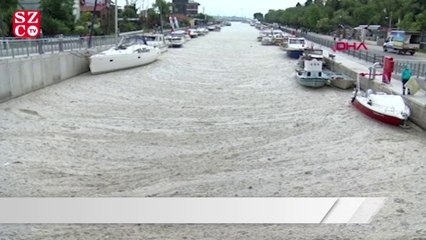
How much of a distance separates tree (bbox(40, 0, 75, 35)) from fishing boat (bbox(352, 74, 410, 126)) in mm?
37267

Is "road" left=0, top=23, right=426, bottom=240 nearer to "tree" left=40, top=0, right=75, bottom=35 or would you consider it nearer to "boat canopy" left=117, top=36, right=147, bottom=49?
"boat canopy" left=117, top=36, right=147, bottom=49

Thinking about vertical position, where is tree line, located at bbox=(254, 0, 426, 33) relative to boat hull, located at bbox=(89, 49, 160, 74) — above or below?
above

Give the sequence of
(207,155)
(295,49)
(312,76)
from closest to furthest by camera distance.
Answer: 1. (207,155)
2. (312,76)
3. (295,49)

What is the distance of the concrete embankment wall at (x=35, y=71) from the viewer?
2177 cm

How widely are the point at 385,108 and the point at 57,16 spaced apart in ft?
141

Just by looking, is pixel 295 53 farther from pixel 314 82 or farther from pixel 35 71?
pixel 35 71

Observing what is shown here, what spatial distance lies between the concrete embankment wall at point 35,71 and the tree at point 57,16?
1668cm

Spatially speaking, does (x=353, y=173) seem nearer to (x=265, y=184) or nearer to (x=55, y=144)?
(x=265, y=184)

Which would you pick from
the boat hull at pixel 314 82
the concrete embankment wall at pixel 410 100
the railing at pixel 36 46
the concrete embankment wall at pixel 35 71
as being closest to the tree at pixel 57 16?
the railing at pixel 36 46

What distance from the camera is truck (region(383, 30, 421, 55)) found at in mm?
51062

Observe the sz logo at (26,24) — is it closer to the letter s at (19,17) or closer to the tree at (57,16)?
the letter s at (19,17)

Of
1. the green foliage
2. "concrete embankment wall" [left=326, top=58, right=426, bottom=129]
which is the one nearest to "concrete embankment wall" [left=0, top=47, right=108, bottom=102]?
the green foliage

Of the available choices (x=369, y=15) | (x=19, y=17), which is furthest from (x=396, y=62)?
(x=369, y=15)

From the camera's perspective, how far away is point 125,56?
3697 cm
